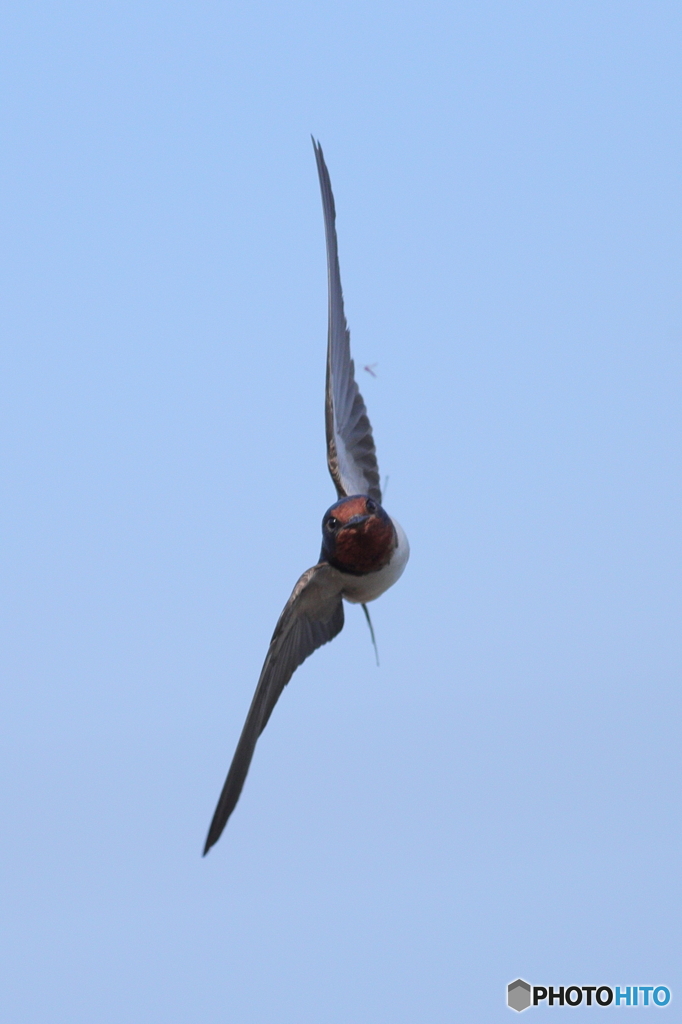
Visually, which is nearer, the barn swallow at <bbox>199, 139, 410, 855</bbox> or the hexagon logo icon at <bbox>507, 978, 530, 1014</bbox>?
the barn swallow at <bbox>199, 139, 410, 855</bbox>

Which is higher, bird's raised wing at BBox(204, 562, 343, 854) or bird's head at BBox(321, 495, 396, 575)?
bird's head at BBox(321, 495, 396, 575)

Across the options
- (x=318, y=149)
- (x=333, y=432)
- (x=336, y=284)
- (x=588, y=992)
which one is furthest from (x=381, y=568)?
(x=588, y=992)

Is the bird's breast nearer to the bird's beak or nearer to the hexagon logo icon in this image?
the bird's beak

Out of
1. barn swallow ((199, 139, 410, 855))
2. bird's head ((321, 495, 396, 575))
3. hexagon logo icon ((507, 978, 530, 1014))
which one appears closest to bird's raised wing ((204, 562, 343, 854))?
barn swallow ((199, 139, 410, 855))

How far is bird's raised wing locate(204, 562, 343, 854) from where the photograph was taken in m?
6.19

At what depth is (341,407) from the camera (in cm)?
735

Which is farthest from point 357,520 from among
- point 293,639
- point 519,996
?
point 519,996

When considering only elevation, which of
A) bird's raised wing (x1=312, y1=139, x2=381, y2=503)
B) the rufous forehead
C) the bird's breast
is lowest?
the bird's breast

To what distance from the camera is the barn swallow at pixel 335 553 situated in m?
6.25

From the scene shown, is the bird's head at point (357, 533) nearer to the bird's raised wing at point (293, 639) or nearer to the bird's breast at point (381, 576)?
the bird's breast at point (381, 576)

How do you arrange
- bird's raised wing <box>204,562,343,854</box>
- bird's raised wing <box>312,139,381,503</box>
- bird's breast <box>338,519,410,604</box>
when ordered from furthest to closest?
bird's raised wing <box>312,139,381,503</box>
bird's breast <box>338,519,410,604</box>
bird's raised wing <box>204,562,343,854</box>

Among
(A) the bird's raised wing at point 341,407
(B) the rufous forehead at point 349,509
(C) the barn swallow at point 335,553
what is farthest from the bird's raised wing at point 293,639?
(A) the bird's raised wing at point 341,407

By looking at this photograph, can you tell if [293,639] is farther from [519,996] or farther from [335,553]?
[519,996]

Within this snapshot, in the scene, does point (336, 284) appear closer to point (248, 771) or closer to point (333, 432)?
point (333, 432)
